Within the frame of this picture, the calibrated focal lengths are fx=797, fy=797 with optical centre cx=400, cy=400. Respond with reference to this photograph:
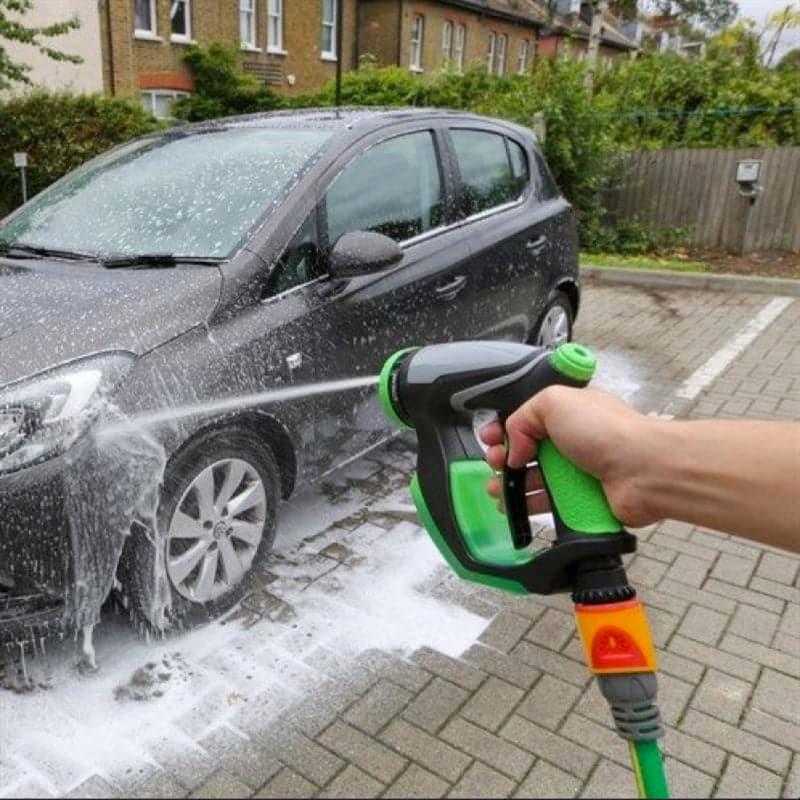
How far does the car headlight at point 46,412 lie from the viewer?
2.33 meters

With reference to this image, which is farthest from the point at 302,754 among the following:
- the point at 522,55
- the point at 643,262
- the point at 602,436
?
the point at 522,55

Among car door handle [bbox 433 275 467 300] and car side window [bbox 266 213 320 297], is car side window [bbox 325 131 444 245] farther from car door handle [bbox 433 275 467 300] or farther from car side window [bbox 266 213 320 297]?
car door handle [bbox 433 275 467 300]

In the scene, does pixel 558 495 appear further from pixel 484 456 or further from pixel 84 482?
pixel 84 482

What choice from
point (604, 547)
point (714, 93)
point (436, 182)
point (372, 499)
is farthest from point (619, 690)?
point (714, 93)

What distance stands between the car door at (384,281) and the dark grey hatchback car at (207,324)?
11 millimetres

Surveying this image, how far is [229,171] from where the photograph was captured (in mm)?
3492

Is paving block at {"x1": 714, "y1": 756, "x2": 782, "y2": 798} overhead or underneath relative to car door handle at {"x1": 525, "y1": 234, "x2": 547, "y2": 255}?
underneath

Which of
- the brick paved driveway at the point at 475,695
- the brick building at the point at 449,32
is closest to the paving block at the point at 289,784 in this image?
the brick paved driveway at the point at 475,695

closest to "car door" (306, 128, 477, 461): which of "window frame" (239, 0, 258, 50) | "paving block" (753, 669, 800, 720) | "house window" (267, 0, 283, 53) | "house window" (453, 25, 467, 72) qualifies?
"paving block" (753, 669, 800, 720)

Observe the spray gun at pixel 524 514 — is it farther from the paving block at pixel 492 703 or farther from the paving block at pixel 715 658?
the paving block at pixel 715 658

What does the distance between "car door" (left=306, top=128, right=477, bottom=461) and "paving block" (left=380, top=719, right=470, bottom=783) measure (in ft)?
4.15

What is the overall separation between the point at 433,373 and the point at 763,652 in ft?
7.55

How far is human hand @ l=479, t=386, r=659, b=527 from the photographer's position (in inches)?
37.2

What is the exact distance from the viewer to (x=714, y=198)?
10852 mm
